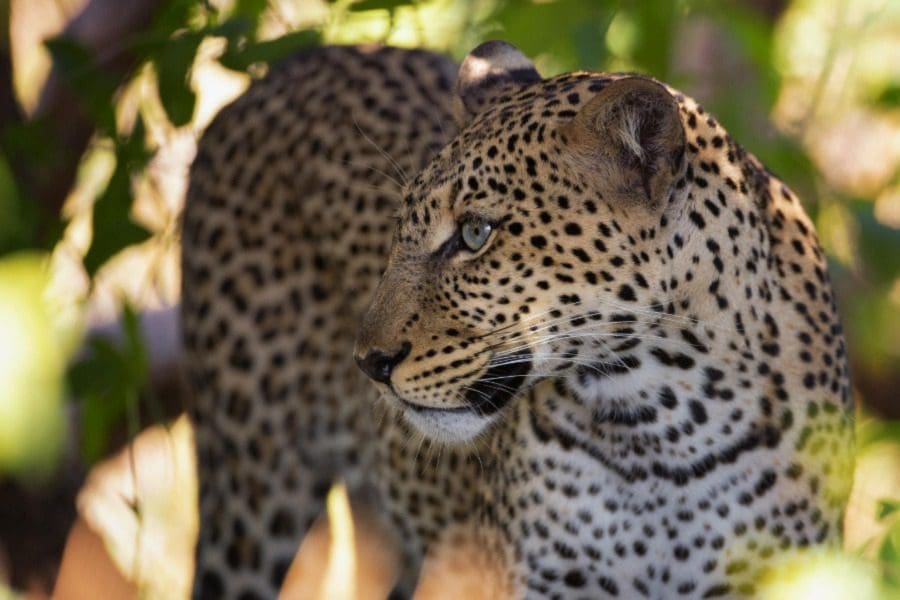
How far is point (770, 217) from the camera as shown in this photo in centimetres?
444

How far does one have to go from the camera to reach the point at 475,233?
4.12 meters

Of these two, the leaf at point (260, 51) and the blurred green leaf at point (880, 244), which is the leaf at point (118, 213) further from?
the blurred green leaf at point (880, 244)

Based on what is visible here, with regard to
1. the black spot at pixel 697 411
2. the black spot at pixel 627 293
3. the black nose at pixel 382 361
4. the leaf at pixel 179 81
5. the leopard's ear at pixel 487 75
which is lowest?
the black spot at pixel 697 411

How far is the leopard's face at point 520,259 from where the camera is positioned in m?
3.94

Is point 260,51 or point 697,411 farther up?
point 260,51

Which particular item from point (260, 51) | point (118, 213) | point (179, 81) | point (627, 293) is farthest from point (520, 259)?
point (118, 213)

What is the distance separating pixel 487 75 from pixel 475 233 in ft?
2.81

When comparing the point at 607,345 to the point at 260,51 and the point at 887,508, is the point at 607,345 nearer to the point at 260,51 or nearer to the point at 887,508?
the point at 887,508

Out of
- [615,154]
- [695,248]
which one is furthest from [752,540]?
[615,154]

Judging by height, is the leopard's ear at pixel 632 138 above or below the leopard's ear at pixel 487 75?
above

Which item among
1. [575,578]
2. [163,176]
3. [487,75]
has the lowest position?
[163,176]

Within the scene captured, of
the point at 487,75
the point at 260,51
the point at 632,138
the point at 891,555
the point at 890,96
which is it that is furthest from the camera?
the point at 890,96

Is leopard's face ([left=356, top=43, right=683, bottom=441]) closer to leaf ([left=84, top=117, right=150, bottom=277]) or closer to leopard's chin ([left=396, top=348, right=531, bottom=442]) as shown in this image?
leopard's chin ([left=396, top=348, right=531, bottom=442])

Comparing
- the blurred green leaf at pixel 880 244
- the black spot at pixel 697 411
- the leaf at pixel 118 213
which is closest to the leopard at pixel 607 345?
the black spot at pixel 697 411
